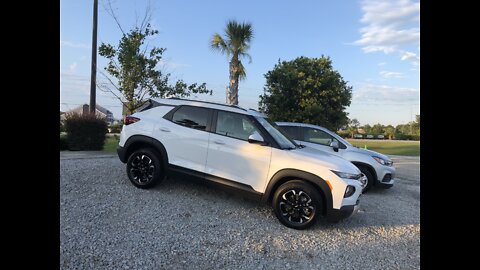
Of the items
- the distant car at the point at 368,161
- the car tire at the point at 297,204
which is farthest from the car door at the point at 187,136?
the distant car at the point at 368,161

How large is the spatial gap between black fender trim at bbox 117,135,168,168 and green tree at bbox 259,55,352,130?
14.0 metres

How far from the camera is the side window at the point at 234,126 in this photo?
5.68m

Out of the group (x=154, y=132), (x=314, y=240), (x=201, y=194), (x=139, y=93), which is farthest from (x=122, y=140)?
(x=139, y=93)

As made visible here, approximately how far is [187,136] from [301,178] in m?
2.12

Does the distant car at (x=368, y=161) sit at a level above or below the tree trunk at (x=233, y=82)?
below

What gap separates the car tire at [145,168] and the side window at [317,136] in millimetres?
4415

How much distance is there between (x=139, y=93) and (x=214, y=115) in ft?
25.3

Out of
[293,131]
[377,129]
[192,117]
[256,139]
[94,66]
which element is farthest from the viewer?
[377,129]

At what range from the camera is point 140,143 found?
632cm

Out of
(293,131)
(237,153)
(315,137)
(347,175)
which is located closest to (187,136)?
(237,153)

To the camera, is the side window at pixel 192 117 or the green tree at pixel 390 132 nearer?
the side window at pixel 192 117

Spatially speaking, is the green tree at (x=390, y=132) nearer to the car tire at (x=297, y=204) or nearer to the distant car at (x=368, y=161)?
the distant car at (x=368, y=161)

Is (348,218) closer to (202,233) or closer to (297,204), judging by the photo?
(297,204)
